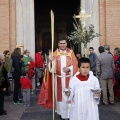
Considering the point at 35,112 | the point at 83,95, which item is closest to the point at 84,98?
the point at 83,95

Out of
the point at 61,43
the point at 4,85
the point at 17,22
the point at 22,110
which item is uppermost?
the point at 17,22

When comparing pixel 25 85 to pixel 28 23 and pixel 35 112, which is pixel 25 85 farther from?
pixel 28 23

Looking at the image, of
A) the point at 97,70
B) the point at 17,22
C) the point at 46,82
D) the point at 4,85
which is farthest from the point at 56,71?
the point at 17,22

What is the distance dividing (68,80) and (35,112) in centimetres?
192

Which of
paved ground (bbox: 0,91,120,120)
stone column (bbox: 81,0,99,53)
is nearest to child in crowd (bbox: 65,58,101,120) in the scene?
paved ground (bbox: 0,91,120,120)

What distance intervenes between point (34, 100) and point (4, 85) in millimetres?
2696

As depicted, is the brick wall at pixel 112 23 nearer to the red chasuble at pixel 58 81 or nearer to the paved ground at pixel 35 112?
the paved ground at pixel 35 112

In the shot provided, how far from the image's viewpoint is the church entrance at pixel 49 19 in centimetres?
1803

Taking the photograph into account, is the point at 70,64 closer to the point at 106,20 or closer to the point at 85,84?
the point at 85,84

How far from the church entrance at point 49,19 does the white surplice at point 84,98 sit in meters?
12.1

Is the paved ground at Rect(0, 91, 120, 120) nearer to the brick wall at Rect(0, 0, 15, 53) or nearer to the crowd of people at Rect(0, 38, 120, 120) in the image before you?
the crowd of people at Rect(0, 38, 120, 120)

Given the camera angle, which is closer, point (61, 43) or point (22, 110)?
point (61, 43)

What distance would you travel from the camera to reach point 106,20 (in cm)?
1352

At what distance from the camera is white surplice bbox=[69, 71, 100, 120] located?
5938mm
